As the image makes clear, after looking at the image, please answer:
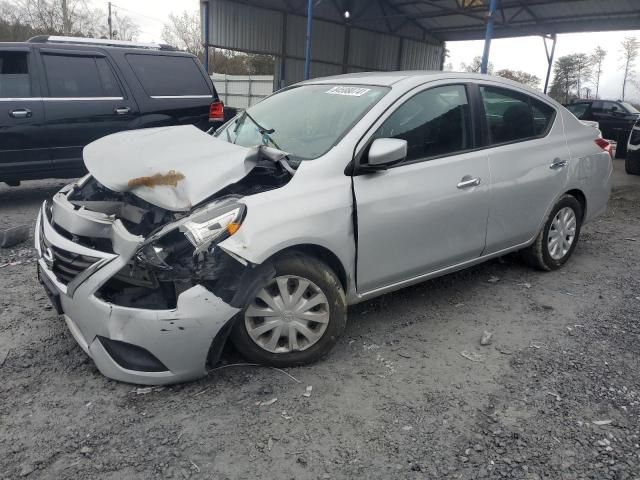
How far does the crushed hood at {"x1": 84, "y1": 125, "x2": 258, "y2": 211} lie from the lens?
2.66 metres

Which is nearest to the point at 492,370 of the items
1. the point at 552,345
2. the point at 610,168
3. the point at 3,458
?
the point at 552,345

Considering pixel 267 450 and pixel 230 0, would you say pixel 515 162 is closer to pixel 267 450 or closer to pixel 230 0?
pixel 267 450

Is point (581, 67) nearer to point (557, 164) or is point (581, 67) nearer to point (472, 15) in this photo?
point (472, 15)

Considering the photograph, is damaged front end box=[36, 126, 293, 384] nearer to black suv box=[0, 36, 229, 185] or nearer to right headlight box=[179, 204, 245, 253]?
right headlight box=[179, 204, 245, 253]

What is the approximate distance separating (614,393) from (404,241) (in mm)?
1393

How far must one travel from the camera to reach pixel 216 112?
7.07 m

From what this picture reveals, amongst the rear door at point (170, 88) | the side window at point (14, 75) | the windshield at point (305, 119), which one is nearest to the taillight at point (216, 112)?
the rear door at point (170, 88)

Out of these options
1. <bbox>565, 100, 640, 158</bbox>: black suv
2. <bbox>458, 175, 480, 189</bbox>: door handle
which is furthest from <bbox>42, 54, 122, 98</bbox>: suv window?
<bbox>565, 100, 640, 158</bbox>: black suv

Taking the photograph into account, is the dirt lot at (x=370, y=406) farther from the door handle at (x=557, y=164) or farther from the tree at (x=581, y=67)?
the tree at (x=581, y=67)

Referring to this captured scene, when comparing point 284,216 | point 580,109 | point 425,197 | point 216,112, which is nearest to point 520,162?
point 425,197

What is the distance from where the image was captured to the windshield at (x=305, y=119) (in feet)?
10.4

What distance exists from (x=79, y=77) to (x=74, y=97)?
0.85ft

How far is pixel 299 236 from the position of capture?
2.69m

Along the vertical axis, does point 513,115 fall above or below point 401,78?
below
